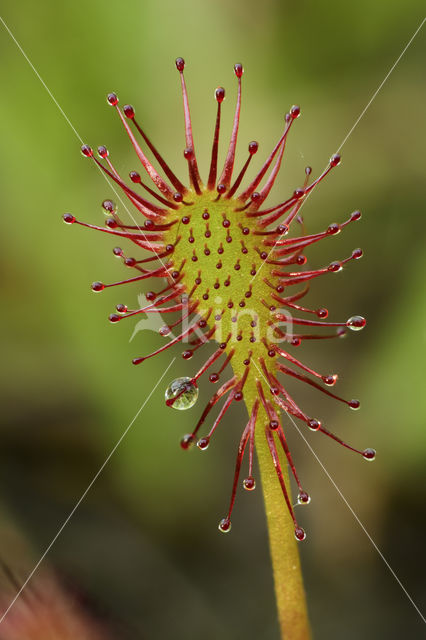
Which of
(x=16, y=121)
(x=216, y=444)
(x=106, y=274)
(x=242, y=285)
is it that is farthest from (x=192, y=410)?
(x=16, y=121)

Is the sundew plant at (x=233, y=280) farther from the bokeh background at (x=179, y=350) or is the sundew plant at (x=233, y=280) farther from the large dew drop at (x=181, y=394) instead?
the bokeh background at (x=179, y=350)

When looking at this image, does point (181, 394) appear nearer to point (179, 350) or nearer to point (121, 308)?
point (121, 308)

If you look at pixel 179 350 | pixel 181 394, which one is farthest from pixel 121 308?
pixel 179 350

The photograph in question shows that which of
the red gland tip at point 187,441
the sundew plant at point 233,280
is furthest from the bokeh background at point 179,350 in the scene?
the red gland tip at point 187,441

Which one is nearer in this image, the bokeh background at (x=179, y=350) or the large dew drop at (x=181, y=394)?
the large dew drop at (x=181, y=394)

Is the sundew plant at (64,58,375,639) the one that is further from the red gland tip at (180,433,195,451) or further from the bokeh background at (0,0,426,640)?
the bokeh background at (0,0,426,640)

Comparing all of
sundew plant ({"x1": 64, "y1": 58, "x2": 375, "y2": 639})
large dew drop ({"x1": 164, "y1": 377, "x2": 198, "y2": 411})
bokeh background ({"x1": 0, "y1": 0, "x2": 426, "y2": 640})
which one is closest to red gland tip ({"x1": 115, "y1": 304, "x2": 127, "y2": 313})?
sundew plant ({"x1": 64, "y1": 58, "x2": 375, "y2": 639})

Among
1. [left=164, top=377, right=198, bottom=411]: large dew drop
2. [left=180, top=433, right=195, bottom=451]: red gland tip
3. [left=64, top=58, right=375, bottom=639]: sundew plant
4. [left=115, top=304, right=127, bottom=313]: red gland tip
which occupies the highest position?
[left=64, top=58, right=375, bottom=639]: sundew plant

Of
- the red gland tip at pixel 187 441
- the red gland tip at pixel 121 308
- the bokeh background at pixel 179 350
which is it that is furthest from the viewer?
the bokeh background at pixel 179 350
